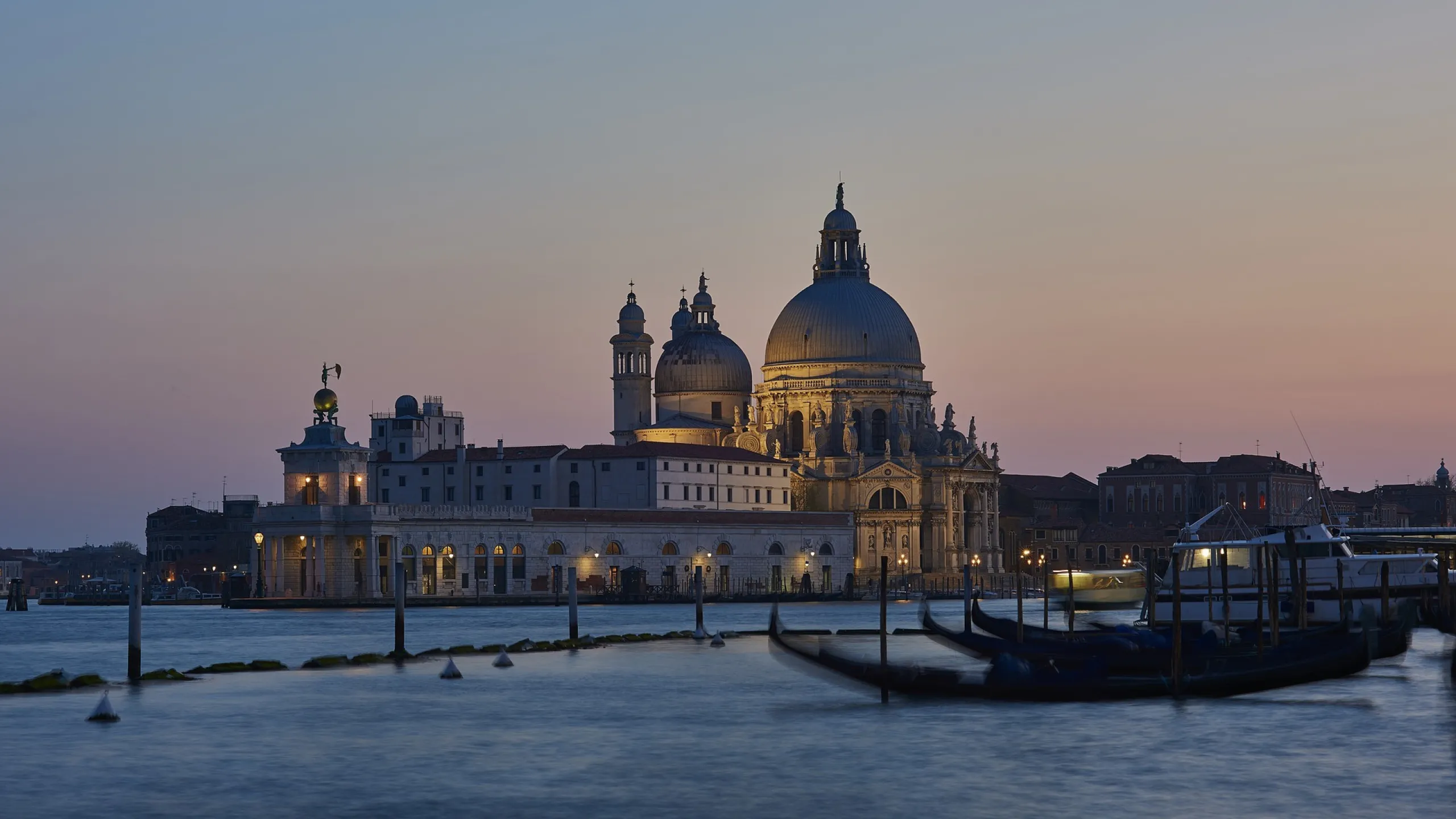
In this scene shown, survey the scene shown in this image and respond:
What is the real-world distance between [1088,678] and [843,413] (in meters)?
102

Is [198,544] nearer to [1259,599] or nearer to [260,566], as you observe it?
[260,566]

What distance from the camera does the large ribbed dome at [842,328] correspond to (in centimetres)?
14100

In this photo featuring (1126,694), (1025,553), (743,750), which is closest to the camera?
(743,750)

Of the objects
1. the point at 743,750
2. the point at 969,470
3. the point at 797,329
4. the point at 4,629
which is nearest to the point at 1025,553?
the point at 969,470

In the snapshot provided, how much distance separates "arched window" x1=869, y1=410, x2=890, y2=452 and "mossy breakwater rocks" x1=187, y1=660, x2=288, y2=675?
306ft

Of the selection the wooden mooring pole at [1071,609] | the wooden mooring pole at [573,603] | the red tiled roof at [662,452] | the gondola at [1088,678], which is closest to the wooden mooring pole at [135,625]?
the gondola at [1088,678]

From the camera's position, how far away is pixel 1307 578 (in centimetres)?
5641

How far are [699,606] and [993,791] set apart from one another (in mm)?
38987

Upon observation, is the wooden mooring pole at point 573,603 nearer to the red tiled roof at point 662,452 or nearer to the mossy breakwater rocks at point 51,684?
the mossy breakwater rocks at point 51,684

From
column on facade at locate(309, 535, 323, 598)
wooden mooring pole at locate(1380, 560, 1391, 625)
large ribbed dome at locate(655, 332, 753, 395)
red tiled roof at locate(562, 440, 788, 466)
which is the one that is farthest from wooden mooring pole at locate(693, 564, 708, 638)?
large ribbed dome at locate(655, 332, 753, 395)

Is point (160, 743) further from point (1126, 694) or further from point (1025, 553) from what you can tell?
point (1025, 553)

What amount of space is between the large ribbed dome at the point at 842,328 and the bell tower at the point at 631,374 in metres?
9.71

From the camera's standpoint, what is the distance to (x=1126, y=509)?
16750 cm

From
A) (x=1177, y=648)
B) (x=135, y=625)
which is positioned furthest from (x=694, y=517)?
(x=1177, y=648)
